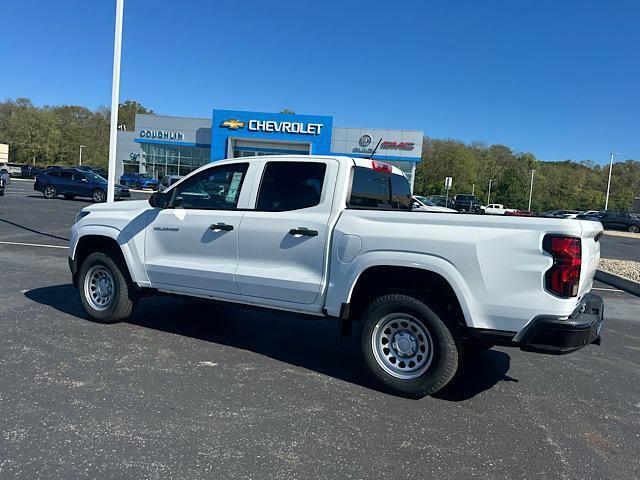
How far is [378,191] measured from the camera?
17.4ft

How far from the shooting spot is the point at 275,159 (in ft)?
16.7

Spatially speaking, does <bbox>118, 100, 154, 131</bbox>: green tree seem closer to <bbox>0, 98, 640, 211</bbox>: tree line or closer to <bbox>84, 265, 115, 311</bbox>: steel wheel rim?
<bbox>0, 98, 640, 211</bbox>: tree line

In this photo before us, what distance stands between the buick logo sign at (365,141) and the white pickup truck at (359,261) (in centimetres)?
4393

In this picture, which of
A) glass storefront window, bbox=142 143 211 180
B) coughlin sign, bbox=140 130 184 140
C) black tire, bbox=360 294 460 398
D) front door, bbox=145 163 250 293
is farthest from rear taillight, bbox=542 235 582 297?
coughlin sign, bbox=140 130 184 140

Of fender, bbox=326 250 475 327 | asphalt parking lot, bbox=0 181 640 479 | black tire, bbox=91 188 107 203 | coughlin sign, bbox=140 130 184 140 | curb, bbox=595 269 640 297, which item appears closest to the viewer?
asphalt parking lot, bbox=0 181 640 479

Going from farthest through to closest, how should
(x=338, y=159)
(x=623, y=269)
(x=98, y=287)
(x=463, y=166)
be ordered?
(x=463, y=166)
(x=623, y=269)
(x=98, y=287)
(x=338, y=159)

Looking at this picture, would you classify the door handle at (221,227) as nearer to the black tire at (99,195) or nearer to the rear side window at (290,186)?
the rear side window at (290,186)

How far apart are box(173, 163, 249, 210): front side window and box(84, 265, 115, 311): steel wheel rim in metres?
1.33

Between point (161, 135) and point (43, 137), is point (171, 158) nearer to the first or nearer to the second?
point (161, 135)

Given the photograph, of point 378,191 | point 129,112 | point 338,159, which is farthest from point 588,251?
point 129,112

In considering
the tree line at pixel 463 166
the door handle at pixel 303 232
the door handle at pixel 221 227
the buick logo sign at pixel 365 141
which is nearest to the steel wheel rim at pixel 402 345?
the door handle at pixel 303 232

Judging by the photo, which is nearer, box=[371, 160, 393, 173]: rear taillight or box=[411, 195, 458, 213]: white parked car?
box=[411, 195, 458, 213]: white parked car

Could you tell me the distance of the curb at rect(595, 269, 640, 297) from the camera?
10.4m

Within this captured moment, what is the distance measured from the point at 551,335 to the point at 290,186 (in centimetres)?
264
